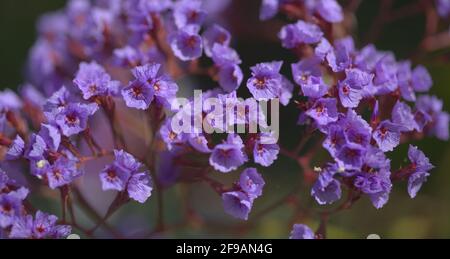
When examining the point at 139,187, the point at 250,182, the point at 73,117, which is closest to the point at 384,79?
the point at 250,182

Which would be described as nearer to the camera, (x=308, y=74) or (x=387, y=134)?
(x=387, y=134)

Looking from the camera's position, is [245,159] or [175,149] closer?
[245,159]

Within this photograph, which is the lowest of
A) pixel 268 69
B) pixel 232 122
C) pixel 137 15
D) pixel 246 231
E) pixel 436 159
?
pixel 246 231

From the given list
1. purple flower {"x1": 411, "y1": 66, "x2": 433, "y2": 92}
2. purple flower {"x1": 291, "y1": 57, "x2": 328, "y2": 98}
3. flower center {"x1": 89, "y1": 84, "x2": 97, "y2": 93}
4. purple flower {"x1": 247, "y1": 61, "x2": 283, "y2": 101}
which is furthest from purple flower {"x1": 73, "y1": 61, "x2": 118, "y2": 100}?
purple flower {"x1": 411, "y1": 66, "x2": 433, "y2": 92}

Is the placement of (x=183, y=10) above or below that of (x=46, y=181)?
above

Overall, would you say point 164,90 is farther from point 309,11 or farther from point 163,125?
point 309,11

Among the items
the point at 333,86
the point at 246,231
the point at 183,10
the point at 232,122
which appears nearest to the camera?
the point at 232,122

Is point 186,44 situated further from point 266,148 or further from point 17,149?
point 17,149
